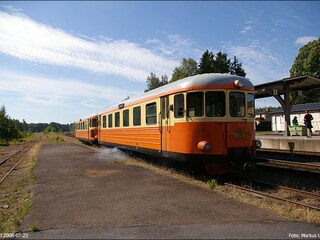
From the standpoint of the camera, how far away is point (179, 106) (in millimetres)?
9523

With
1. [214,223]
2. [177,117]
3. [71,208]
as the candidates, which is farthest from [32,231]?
[177,117]

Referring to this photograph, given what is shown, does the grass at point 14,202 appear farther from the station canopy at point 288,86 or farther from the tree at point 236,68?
the tree at point 236,68

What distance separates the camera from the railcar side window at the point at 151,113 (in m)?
11.2

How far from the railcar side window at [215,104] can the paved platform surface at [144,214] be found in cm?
220

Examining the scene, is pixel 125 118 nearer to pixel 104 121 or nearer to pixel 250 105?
pixel 104 121

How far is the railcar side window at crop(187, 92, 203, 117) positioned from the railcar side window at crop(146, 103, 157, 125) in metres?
2.26

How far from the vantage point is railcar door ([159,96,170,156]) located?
1019 centimetres

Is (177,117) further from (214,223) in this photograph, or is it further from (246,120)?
(214,223)

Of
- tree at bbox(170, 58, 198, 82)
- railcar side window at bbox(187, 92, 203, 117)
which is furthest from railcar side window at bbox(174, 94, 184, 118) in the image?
tree at bbox(170, 58, 198, 82)

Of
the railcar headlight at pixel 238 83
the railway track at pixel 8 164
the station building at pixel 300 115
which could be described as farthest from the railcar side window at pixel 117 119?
the station building at pixel 300 115

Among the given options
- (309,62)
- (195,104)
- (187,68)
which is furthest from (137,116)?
(187,68)

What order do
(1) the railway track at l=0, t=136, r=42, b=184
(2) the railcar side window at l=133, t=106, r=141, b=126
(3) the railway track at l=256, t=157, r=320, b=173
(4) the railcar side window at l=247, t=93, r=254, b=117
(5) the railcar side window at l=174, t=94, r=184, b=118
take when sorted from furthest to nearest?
(1) the railway track at l=0, t=136, r=42, b=184
(2) the railcar side window at l=133, t=106, r=141, b=126
(3) the railway track at l=256, t=157, r=320, b=173
(4) the railcar side window at l=247, t=93, r=254, b=117
(5) the railcar side window at l=174, t=94, r=184, b=118

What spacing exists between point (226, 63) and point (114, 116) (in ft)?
172

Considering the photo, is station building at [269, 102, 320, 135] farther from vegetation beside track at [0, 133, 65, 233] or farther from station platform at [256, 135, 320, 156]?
vegetation beside track at [0, 133, 65, 233]
